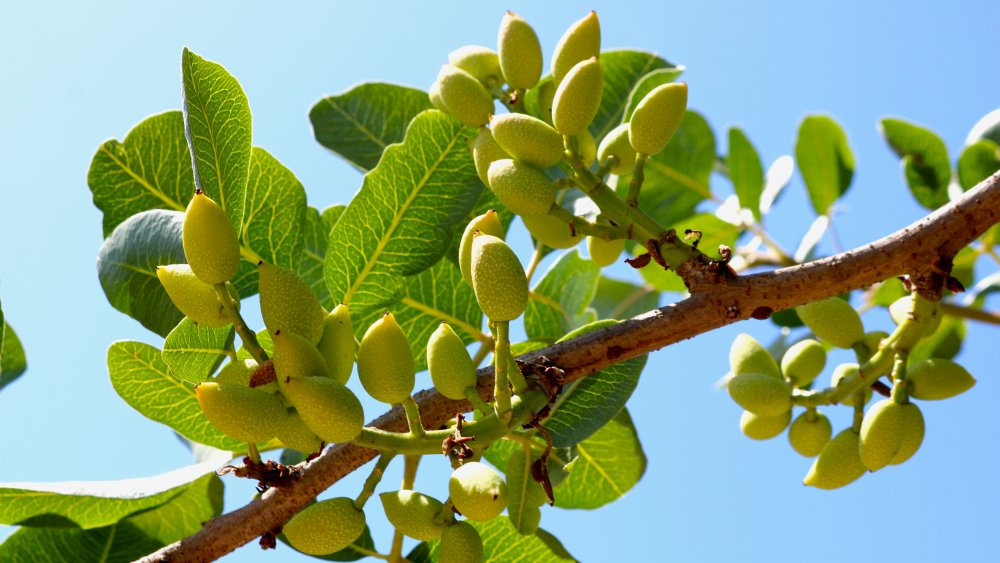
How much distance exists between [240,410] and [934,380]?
0.93m

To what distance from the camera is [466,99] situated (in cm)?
126

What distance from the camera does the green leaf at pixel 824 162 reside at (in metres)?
2.25

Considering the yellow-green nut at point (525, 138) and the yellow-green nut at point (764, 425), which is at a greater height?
the yellow-green nut at point (525, 138)

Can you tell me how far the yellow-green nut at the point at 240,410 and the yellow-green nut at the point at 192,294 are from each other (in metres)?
0.11

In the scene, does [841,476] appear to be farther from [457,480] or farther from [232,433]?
[232,433]

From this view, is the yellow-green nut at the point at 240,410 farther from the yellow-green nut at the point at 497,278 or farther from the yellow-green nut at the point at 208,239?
the yellow-green nut at the point at 497,278

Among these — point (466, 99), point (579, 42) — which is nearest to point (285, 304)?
point (466, 99)

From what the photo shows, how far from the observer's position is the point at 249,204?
130 centimetres

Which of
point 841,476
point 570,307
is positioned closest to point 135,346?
point 570,307

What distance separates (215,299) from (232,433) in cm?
15

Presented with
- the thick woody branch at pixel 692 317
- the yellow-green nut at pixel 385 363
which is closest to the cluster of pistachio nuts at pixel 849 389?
the thick woody branch at pixel 692 317

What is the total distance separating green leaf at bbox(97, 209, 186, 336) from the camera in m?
1.12

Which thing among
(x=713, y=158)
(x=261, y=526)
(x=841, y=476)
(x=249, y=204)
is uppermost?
(x=713, y=158)

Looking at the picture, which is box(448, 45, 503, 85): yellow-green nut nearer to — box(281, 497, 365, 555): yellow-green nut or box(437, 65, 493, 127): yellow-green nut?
box(437, 65, 493, 127): yellow-green nut
